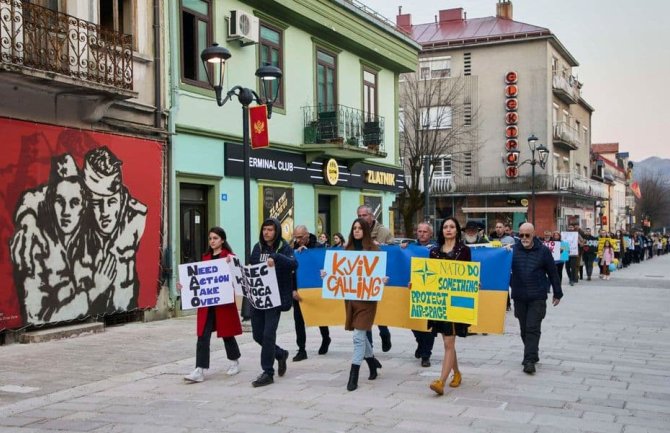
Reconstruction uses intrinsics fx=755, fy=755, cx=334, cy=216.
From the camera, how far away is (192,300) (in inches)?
348

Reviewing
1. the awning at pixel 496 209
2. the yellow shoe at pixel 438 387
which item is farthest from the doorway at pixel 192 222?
the awning at pixel 496 209

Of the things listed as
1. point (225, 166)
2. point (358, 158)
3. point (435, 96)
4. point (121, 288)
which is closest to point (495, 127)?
point (435, 96)

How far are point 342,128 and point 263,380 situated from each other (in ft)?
45.1

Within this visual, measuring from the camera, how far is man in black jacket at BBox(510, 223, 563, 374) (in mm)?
9414

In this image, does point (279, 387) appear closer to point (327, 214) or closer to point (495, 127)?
point (327, 214)

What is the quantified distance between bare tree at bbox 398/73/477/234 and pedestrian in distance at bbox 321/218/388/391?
28.8 m

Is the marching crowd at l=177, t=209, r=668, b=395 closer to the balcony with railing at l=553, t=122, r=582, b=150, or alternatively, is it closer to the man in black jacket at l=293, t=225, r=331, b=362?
the man in black jacket at l=293, t=225, r=331, b=362

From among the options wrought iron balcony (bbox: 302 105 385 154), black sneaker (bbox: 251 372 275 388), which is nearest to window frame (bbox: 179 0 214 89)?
wrought iron balcony (bbox: 302 105 385 154)

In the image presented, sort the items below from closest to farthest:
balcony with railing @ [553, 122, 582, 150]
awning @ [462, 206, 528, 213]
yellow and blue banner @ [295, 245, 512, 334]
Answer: yellow and blue banner @ [295, 245, 512, 334]
awning @ [462, 206, 528, 213]
balcony with railing @ [553, 122, 582, 150]

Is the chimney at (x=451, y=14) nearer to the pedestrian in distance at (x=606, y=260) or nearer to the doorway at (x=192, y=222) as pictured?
the pedestrian in distance at (x=606, y=260)

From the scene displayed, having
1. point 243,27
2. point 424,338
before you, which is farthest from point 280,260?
point 243,27

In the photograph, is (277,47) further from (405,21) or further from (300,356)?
(405,21)

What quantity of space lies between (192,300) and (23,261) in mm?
4317

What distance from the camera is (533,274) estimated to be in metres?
9.46
